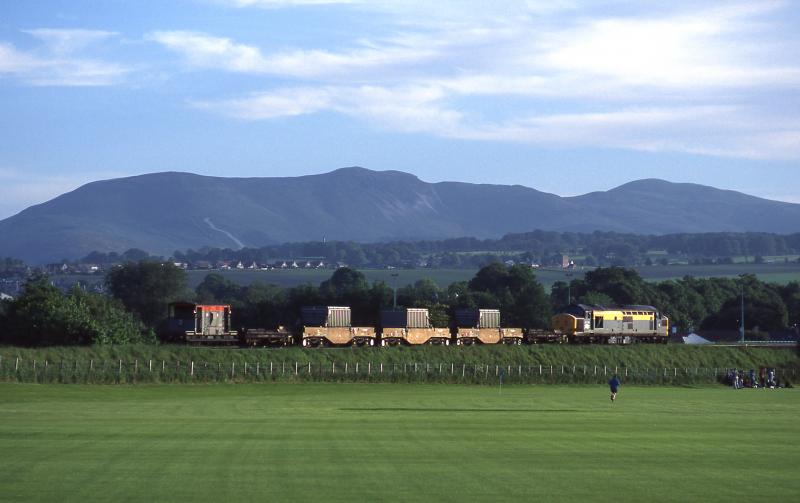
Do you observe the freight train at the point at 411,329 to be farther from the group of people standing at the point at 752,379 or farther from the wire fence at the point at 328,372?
the group of people standing at the point at 752,379

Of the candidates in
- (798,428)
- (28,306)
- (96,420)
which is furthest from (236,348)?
(798,428)

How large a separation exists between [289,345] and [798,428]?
4990cm

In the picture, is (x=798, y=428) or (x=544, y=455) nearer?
(x=544, y=455)

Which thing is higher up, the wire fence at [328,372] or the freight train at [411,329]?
the freight train at [411,329]

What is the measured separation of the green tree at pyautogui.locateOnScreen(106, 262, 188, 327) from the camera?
489 feet

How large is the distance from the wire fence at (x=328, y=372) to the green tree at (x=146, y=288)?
237ft

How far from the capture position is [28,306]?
274ft

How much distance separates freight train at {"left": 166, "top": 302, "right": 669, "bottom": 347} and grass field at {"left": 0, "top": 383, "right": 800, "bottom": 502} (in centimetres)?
2942

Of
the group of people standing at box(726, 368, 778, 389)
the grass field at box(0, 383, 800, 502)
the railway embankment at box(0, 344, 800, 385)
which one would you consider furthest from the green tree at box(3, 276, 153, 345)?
the group of people standing at box(726, 368, 778, 389)

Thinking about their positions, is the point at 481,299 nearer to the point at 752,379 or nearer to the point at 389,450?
the point at 752,379

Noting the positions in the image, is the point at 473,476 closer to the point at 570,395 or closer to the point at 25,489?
the point at 25,489

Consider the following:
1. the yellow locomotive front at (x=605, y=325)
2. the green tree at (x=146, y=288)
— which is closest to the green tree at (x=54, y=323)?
the yellow locomotive front at (x=605, y=325)

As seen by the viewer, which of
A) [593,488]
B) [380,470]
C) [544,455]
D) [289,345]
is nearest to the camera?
[593,488]

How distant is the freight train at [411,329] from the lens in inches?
3465
